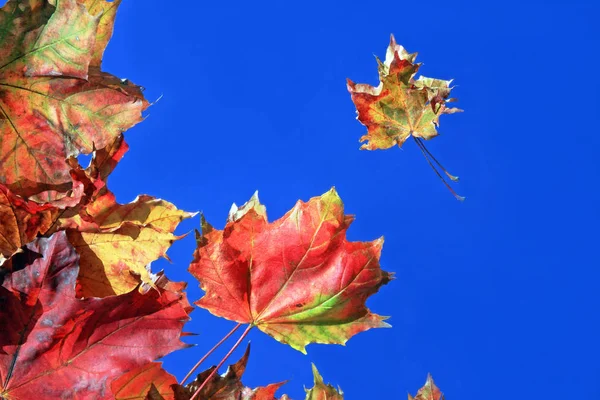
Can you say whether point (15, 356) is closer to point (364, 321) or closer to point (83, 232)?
point (83, 232)

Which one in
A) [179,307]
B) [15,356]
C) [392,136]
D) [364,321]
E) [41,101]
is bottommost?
[15,356]

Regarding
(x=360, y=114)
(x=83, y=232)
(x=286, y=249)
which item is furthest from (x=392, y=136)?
(x=83, y=232)

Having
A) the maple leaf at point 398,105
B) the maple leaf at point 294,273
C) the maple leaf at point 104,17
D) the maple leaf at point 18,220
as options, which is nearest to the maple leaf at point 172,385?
the maple leaf at point 294,273

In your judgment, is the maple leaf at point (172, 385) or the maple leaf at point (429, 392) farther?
the maple leaf at point (429, 392)

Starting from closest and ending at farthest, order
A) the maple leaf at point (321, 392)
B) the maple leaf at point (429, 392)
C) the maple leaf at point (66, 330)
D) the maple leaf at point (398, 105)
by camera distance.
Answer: the maple leaf at point (66, 330)
the maple leaf at point (321, 392)
the maple leaf at point (429, 392)
the maple leaf at point (398, 105)

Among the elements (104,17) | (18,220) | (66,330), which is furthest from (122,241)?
(104,17)

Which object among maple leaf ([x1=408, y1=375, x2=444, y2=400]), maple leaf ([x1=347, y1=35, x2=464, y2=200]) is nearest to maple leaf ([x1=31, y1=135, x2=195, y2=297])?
maple leaf ([x1=408, y1=375, x2=444, y2=400])

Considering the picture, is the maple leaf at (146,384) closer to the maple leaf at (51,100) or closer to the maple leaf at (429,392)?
the maple leaf at (51,100)

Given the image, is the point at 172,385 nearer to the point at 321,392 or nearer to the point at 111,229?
the point at 111,229
